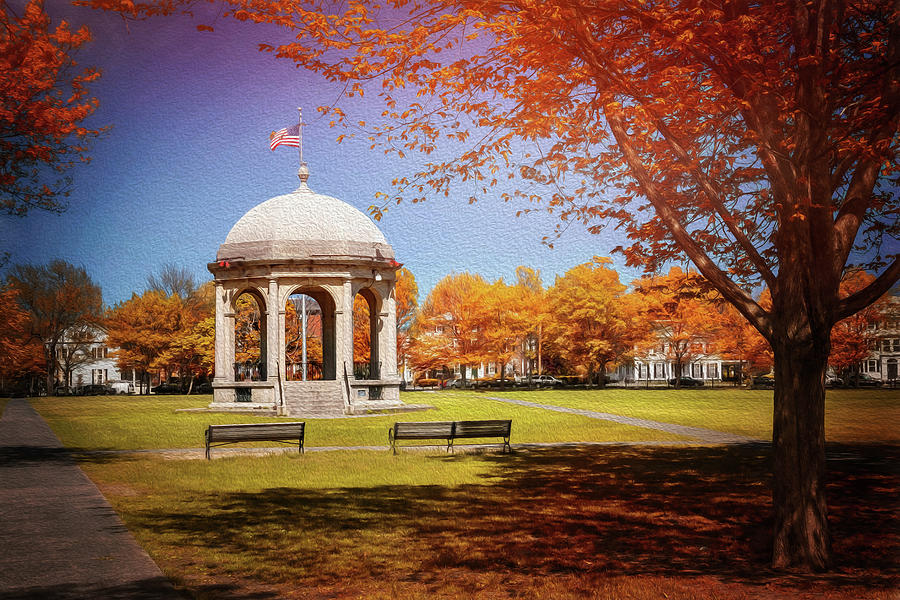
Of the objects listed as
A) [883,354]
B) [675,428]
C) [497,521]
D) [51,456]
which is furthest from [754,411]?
[51,456]

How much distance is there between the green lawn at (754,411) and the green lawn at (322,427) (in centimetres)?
338

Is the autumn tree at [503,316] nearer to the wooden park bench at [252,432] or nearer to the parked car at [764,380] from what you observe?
the parked car at [764,380]

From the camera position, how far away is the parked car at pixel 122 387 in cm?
7409

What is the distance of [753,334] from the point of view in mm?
48219

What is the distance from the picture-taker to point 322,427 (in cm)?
2712

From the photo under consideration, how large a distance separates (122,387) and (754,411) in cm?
6141

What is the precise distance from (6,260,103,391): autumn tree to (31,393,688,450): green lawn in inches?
276

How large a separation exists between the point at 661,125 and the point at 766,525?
17.9 ft

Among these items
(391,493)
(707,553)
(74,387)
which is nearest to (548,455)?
(391,493)

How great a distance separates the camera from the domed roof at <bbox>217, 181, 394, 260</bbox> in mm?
34969

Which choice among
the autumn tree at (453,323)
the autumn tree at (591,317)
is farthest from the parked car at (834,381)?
the autumn tree at (453,323)

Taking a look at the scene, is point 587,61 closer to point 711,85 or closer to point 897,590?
point 711,85

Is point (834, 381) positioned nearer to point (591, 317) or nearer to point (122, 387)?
point (591, 317)

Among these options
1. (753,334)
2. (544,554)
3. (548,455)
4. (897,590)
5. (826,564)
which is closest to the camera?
(897,590)
